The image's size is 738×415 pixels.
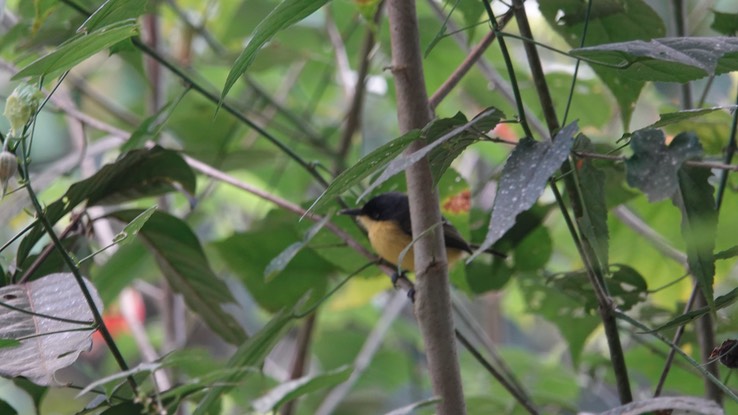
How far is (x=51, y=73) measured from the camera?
75cm

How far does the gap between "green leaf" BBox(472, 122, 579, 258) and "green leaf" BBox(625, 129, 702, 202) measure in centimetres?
5

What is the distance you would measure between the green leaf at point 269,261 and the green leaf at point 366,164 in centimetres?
82

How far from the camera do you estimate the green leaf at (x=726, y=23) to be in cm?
114

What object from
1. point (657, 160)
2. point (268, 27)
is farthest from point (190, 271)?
point (657, 160)

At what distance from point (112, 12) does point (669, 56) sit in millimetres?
529

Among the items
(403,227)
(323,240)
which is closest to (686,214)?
(323,240)

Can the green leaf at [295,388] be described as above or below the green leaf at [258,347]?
below

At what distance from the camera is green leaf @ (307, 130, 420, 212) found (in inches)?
28.6

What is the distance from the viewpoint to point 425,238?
0.92 m

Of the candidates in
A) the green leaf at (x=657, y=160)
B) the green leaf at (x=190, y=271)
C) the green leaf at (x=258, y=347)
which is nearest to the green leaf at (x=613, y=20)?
the green leaf at (x=657, y=160)

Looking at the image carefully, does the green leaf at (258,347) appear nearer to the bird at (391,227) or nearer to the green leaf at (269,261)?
the green leaf at (269,261)

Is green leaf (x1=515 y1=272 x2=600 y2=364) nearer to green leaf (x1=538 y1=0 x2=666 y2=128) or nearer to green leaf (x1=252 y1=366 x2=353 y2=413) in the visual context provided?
green leaf (x1=538 y1=0 x2=666 y2=128)

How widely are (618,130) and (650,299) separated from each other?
1.05 m

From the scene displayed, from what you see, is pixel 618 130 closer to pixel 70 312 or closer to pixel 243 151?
pixel 243 151
